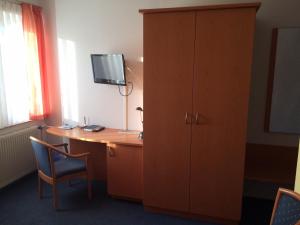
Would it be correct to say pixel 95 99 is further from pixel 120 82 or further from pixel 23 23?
pixel 23 23

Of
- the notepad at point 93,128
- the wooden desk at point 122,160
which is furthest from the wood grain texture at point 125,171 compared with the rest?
the notepad at point 93,128

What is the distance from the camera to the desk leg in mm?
3475

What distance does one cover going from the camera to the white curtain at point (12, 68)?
3.10 metres

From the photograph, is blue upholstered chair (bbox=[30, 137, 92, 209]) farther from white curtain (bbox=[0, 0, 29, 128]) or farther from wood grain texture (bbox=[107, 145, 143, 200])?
white curtain (bbox=[0, 0, 29, 128])

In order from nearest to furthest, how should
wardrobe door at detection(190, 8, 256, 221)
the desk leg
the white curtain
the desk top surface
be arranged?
wardrobe door at detection(190, 8, 256, 221)
the desk top surface
the white curtain
the desk leg

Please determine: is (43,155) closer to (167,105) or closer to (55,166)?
(55,166)

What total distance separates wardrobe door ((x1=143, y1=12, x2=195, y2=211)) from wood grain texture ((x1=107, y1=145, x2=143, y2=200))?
123mm

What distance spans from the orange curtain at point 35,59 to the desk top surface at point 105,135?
47cm

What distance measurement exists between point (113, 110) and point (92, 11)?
131 centimetres

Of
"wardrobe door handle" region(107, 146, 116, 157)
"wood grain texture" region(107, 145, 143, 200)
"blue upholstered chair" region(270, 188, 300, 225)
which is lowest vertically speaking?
"wood grain texture" region(107, 145, 143, 200)

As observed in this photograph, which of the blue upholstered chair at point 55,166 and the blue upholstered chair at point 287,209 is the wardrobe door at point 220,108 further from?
the blue upholstered chair at point 55,166

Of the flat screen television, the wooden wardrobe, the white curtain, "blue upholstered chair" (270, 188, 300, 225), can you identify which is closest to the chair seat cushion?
the wooden wardrobe

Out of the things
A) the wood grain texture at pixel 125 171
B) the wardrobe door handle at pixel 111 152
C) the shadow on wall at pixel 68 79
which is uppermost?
the shadow on wall at pixel 68 79

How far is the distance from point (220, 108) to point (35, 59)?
2.56 metres
